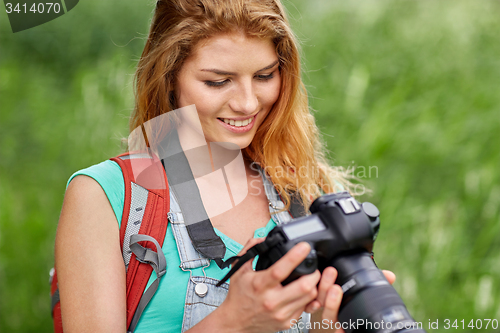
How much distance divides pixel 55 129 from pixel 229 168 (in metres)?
2.11

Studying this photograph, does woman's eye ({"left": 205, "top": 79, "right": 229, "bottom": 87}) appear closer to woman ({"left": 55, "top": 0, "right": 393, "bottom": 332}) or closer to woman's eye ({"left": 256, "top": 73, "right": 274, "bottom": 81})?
woman ({"left": 55, "top": 0, "right": 393, "bottom": 332})

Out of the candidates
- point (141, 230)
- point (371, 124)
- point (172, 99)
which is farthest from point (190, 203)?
point (371, 124)

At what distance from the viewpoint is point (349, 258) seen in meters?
1.07

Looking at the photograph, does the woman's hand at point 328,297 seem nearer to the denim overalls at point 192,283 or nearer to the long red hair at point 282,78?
the denim overalls at point 192,283

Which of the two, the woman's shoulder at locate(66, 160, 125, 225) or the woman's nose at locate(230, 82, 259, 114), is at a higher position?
the woman's nose at locate(230, 82, 259, 114)

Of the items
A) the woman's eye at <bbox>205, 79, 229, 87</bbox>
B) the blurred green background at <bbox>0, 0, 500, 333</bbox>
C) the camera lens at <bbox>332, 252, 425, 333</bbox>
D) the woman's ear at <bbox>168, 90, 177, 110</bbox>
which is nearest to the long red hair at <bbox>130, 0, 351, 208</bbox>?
the woman's ear at <bbox>168, 90, 177, 110</bbox>

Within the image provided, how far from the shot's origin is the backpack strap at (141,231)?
120 cm

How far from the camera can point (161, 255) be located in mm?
1212

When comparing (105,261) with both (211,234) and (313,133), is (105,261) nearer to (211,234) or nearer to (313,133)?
(211,234)

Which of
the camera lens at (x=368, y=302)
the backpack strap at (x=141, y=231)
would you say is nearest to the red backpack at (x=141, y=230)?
the backpack strap at (x=141, y=231)

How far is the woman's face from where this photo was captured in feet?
4.53

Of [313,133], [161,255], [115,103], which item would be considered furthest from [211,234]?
[115,103]

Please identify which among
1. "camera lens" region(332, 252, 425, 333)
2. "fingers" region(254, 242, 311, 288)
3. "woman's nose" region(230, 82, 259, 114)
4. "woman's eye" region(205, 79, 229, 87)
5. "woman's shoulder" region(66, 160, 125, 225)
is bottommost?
"camera lens" region(332, 252, 425, 333)

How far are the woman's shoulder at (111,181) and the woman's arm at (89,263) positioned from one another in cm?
1
